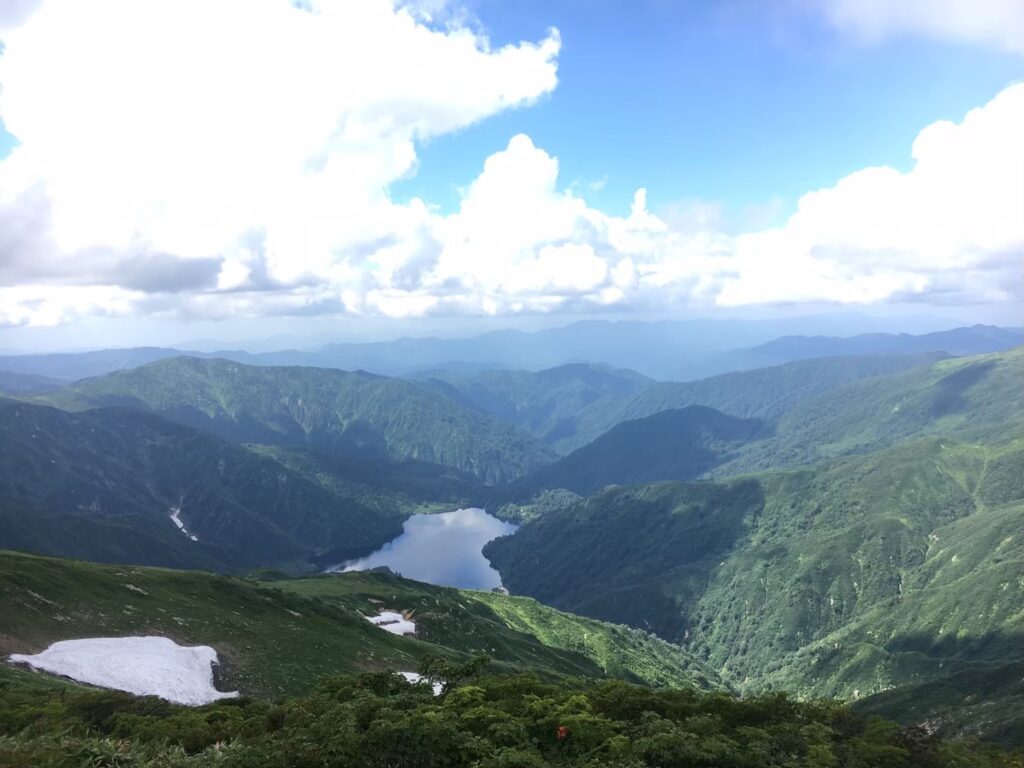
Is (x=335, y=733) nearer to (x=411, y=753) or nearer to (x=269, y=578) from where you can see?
(x=411, y=753)

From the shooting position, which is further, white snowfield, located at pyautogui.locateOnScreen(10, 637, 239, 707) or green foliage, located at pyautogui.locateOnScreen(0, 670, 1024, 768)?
white snowfield, located at pyautogui.locateOnScreen(10, 637, 239, 707)

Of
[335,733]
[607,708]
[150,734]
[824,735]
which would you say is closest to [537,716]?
[607,708]

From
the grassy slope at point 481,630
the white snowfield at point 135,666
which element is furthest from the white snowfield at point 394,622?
the white snowfield at point 135,666

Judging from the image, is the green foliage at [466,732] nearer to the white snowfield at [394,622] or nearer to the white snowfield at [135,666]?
the white snowfield at [135,666]

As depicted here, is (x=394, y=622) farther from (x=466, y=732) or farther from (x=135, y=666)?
(x=466, y=732)

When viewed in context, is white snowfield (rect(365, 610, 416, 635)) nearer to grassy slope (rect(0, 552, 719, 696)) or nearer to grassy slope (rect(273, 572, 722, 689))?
grassy slope (rect(273, 572, 722, 689))

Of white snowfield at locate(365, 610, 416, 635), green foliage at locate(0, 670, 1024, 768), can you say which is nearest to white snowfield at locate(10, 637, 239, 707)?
green foliage at locate(0, 670, 1024, 768)

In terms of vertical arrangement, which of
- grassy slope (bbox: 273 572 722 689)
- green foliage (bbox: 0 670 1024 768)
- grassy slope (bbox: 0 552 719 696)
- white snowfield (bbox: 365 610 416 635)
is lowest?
grassy slope (bbox: 273 572 722 689)
